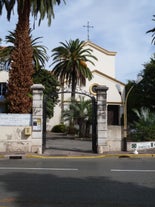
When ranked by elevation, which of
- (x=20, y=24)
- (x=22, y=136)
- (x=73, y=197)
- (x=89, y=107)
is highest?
(x=20, y=24)

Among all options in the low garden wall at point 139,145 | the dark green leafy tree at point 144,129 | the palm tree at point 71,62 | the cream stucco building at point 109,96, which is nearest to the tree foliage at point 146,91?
the cream stucco building at point 109,96

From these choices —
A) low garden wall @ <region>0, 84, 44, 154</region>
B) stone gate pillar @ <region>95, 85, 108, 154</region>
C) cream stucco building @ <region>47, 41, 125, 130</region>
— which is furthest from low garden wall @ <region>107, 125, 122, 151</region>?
cream stucco building @ <region>47, 41, 125, 130</region>

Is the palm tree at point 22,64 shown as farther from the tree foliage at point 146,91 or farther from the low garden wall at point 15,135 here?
the tree foliage at point 146,91

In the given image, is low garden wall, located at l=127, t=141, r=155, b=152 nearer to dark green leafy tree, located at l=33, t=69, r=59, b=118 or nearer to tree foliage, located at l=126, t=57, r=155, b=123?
dark green leafy tree, located at l=33, t=69, r=59, b=118

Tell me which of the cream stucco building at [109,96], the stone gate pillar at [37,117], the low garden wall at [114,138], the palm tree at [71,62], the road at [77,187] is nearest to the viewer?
the road at [77,187]

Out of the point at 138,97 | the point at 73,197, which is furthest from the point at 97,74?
the point at 73,197

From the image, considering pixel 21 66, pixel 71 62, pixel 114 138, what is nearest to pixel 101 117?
pixel 114 138

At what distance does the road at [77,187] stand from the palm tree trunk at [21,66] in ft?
47.4

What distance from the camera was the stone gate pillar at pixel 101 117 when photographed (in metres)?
20.8

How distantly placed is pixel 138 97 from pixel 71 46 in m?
11.5

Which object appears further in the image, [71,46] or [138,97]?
[138,97]

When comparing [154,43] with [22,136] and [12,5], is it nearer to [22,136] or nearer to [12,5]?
[12,5]

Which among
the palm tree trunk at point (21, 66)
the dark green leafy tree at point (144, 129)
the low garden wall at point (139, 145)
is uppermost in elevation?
the palm tree trunk at point (21, 66)

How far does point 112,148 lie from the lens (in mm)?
21250
